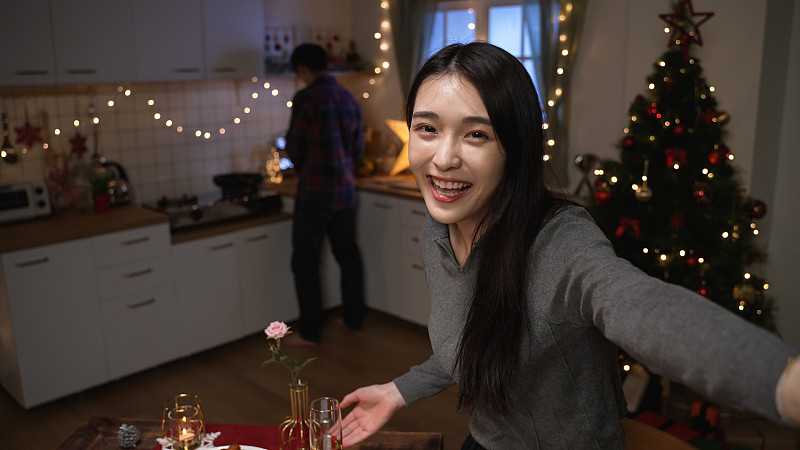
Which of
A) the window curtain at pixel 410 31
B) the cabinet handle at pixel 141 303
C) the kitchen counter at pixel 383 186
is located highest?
the window curtain at pixel 410 31

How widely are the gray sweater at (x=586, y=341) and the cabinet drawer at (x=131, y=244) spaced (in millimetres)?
2218

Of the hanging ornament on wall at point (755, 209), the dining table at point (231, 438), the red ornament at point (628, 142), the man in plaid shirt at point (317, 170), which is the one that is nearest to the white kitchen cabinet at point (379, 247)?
the man in plaid shirt at point (317, 170)

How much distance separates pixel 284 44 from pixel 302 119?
38.3 inches

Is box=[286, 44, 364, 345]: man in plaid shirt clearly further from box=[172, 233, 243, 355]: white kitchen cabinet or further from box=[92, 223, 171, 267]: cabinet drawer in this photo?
box=[92, 223, 171, 267]: cabinet drawer

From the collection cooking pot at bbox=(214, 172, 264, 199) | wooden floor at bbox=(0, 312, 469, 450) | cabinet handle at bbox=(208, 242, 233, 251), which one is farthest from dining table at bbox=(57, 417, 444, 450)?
cooking pot at bbox=(214, 172, 264, 199)

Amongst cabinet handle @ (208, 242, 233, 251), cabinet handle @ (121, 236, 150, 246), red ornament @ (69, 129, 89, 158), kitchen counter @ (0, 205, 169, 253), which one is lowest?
cabinet handle @ (208, 242, 233, 251)

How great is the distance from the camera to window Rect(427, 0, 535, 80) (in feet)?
12.4

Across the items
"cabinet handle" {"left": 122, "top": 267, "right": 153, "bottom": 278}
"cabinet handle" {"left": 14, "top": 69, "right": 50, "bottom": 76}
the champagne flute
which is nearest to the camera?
the champagne flute

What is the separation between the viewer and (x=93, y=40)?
3.20 metres

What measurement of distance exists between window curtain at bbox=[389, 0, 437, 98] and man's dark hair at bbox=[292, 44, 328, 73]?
2.43 ft

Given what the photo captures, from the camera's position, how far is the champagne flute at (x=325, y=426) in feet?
4.21

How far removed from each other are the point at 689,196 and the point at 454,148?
6.43 feet

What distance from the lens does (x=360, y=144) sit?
383cm

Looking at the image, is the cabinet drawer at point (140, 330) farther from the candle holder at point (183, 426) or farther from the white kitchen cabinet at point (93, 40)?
the candle holder at point (183, 426)
